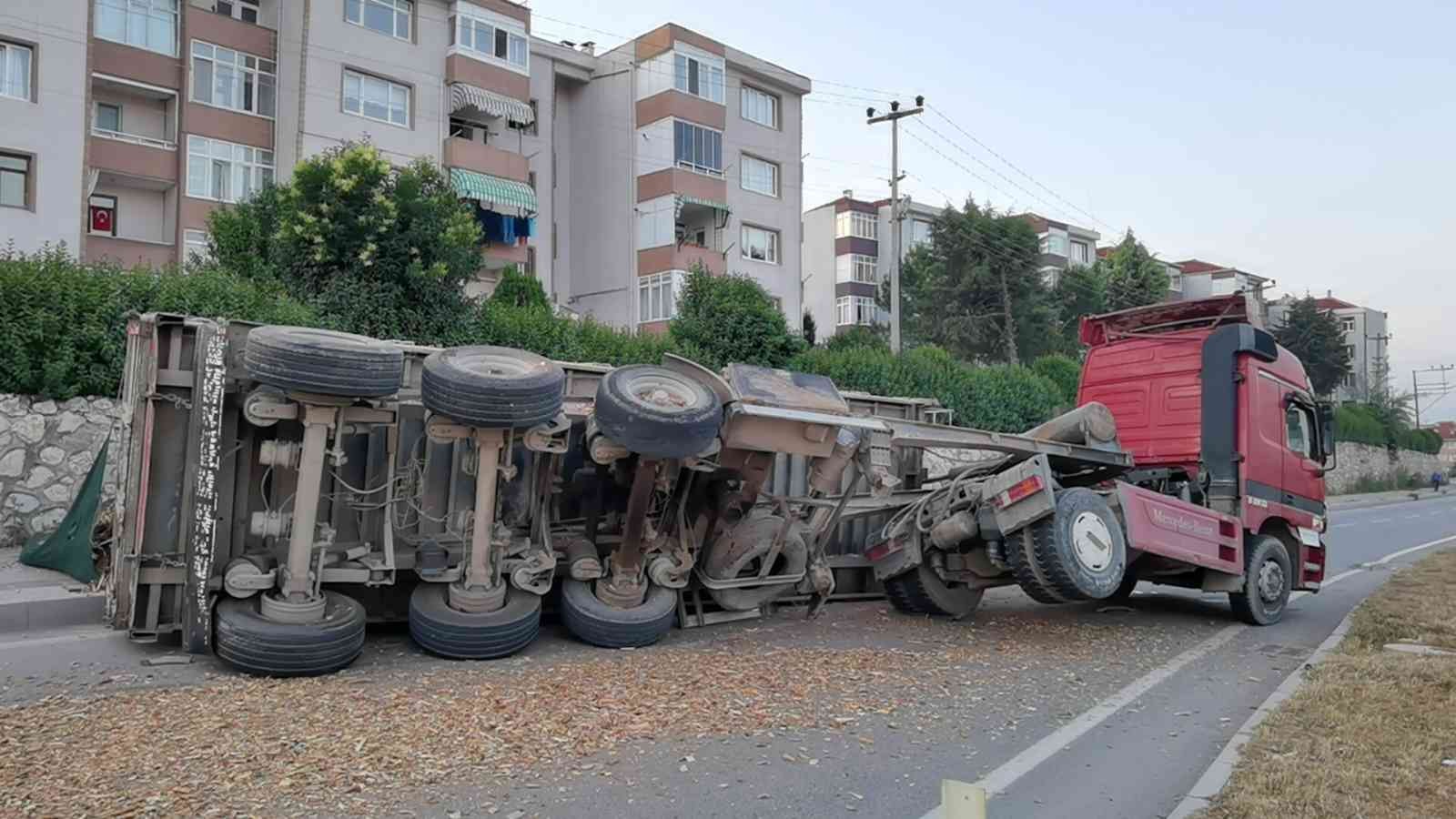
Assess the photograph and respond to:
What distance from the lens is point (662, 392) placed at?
760 cm

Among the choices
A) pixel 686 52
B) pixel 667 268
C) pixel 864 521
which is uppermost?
pixel 686 52

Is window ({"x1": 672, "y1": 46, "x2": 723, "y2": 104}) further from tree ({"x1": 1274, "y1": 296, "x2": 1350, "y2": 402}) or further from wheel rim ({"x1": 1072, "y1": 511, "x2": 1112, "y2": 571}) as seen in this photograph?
tree ({"x1": 1274, "y1": 296, "x2": 1350, "y2": 402})

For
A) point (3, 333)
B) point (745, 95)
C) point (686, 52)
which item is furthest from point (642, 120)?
point (3, 333)

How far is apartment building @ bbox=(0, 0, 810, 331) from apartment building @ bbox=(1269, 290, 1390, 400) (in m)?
50.5

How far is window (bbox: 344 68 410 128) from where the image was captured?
96.6ft

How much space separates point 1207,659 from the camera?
8.37 m

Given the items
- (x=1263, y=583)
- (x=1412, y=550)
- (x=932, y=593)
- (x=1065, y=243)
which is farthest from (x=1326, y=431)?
(x=1065, y=243)

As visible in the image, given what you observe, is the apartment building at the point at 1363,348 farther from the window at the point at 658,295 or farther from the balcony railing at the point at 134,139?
the balcony railing at the point at 134,139

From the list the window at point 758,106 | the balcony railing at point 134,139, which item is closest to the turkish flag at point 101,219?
the balcony railing at point 134,139

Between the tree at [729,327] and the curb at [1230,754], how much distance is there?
14551 mm

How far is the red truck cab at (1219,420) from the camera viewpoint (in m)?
9.91

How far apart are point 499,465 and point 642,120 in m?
30.5

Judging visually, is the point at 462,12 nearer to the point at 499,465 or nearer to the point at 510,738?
the point at 499,465

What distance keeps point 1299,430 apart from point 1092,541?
13.8 ft
